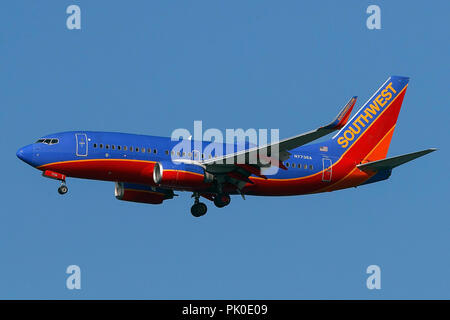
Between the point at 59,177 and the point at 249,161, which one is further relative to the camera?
the point at 59,177

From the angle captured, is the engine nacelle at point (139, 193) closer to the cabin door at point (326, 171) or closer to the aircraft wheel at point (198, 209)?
the aircraft wheel at point (198, 209)

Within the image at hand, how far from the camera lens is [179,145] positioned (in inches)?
2771

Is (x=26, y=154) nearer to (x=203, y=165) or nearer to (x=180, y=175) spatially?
(x=180, y=175)

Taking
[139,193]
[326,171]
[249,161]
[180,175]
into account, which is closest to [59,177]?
[139,193]

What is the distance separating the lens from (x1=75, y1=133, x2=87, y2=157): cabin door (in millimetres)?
68125

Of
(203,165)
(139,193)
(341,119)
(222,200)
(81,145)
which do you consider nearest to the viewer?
(341,119)

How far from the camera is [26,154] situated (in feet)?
223

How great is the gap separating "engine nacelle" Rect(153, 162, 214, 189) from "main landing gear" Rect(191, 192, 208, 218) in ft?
13.6

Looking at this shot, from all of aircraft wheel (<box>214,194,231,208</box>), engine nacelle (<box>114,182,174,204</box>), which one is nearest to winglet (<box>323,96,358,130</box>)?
aircraft wheel (<box>214,194,231,208</box>)

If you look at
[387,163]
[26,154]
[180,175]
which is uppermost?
[26,154]

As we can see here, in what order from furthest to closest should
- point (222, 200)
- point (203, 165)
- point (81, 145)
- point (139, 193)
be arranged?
point (139, 193) < point (222, 200) < point (203, 165) < point (81, 145)

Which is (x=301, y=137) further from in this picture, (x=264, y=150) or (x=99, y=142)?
(x=99, y=142)

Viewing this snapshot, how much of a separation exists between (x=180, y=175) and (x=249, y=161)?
4.81 meters

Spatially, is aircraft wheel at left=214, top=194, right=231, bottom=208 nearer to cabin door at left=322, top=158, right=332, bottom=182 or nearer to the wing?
the wing
